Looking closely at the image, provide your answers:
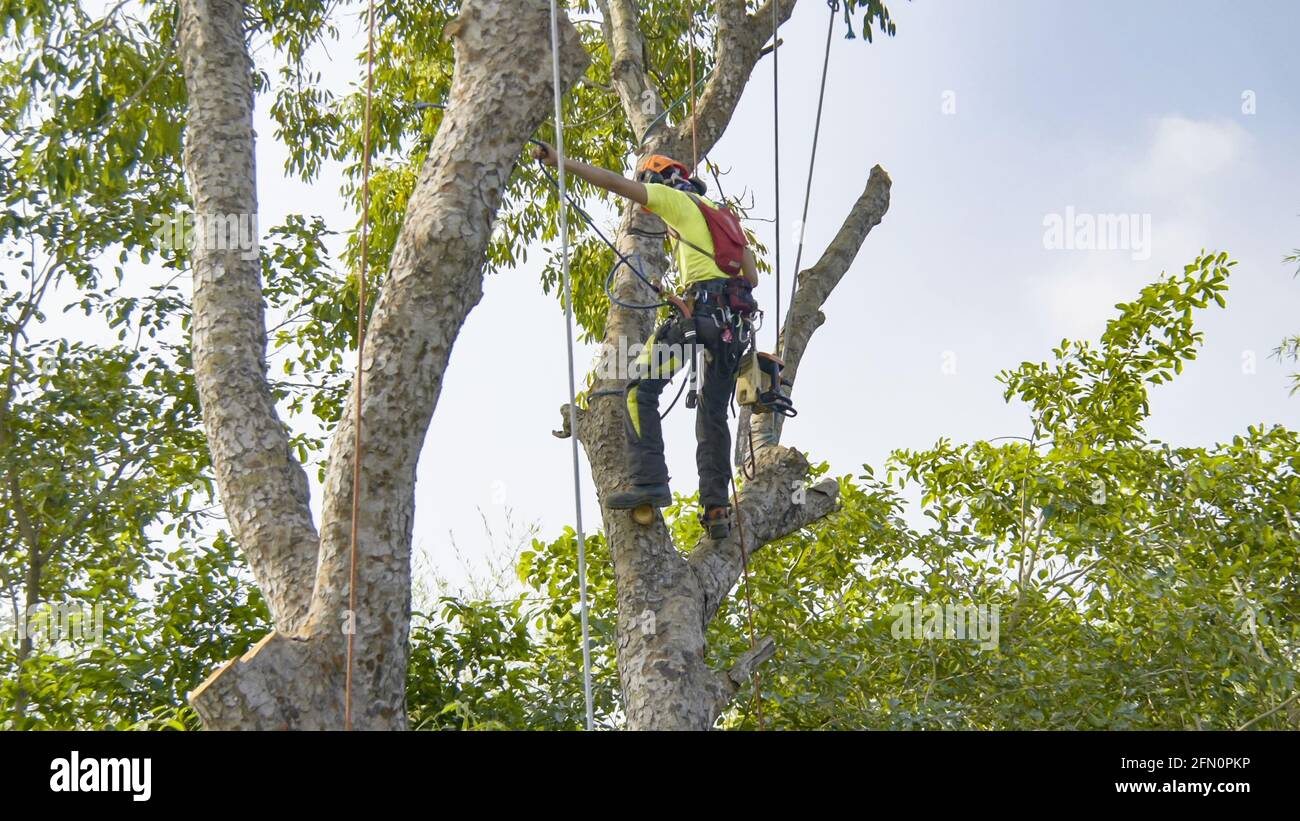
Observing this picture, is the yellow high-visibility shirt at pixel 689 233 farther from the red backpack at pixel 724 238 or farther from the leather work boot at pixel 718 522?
the leather work boot at pixel 718 522

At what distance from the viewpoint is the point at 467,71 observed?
140 inches

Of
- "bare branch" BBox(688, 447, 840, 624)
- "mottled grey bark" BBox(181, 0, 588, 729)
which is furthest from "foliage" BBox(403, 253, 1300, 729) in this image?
"mottled grey bark" BBox(181, 0, 588, 729)

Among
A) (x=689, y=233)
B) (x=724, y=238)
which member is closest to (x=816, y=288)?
(x=724, y=238)

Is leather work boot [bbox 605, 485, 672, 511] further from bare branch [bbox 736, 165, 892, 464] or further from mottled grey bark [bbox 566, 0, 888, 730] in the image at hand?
bare branch [bbox 736, 165, 892, 464]

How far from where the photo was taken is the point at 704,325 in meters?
4.77

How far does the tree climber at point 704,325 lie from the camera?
15.3 feet

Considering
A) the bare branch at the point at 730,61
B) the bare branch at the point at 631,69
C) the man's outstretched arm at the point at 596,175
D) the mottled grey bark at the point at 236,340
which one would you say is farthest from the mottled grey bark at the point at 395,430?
the bare branch at the point at 631,69

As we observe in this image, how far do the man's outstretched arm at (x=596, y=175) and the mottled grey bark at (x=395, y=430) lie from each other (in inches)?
10.5

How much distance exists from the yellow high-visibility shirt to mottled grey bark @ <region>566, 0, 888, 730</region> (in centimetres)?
32

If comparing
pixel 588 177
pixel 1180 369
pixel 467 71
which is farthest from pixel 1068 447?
pixel 467 71

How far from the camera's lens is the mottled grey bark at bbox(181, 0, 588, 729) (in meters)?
3.03

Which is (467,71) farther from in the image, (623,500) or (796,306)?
(796,306)

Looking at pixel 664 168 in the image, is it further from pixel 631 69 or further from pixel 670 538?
pixel 631 69

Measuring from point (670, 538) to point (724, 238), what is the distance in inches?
46.5
